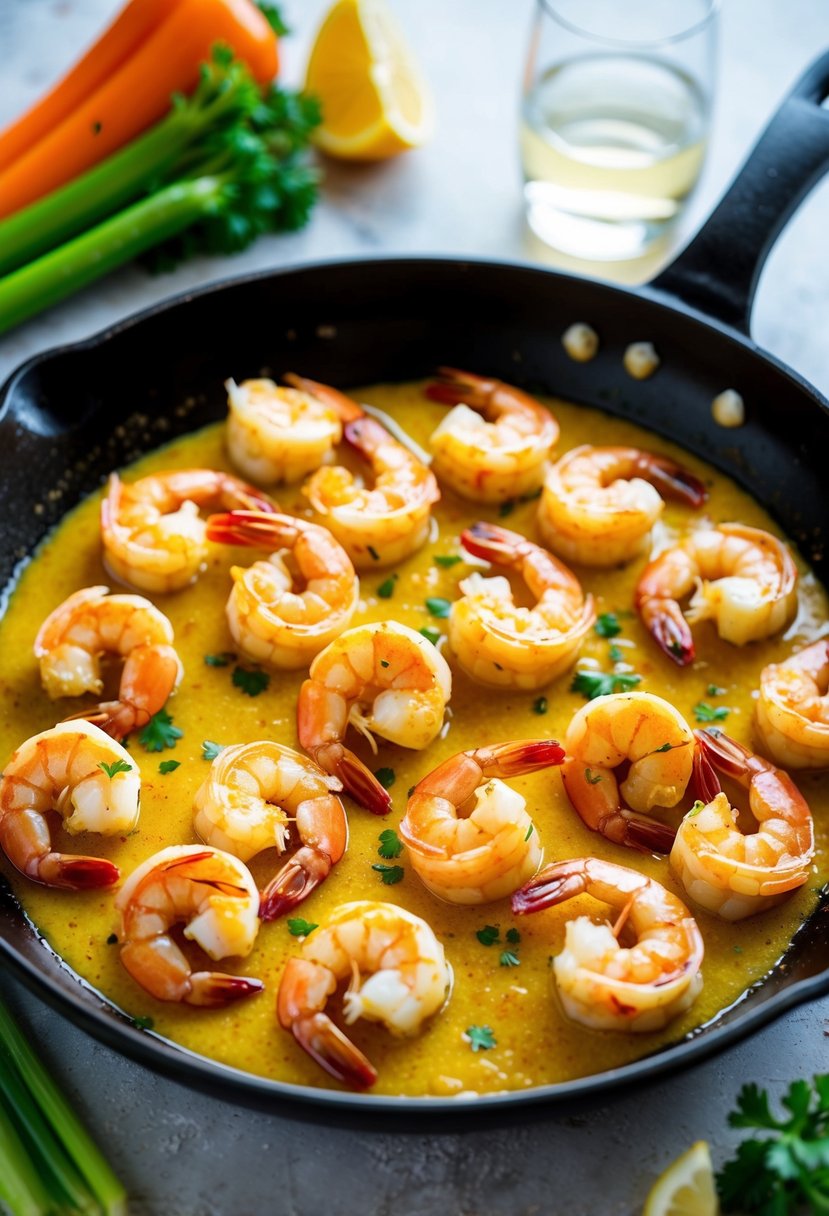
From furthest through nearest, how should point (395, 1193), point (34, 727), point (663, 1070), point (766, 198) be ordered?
point (766, 198) → point (34, 727) → point (395, 1193) → point (663, 1070)

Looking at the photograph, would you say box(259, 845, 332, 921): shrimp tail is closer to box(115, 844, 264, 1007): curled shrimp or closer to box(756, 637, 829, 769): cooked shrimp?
box(115, 844, 264, 1007): curled shrimp

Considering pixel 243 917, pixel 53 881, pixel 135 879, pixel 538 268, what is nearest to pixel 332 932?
pixel 243 917

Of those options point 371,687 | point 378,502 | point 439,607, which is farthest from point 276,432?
point 371,687

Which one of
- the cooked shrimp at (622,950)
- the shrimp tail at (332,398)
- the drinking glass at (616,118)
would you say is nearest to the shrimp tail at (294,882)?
the cooked shrimp at (622,950)

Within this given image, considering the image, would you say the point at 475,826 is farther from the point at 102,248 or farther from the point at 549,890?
the point at 102,248

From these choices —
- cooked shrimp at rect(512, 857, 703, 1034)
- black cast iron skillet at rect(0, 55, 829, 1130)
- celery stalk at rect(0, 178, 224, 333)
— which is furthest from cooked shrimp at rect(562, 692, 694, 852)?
celery stalk at rect(0, 178, 224, 333)

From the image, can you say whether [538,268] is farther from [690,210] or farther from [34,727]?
[34,727]
